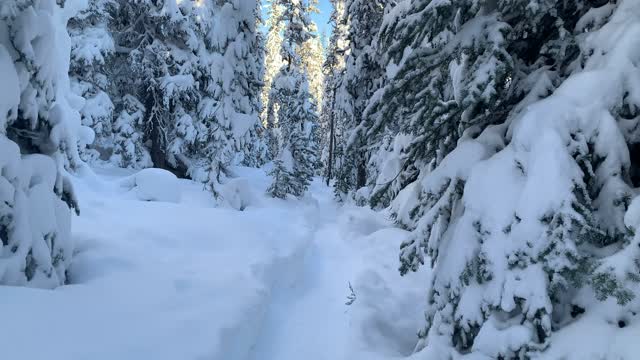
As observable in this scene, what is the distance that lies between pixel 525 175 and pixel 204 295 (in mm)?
4503

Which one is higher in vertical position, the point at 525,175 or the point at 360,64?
the point at 525,175

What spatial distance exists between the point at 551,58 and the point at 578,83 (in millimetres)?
1068

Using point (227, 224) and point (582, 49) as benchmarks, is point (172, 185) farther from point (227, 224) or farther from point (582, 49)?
point (582, 49)

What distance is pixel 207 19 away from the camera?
1719 cm

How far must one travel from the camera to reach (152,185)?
13742mm

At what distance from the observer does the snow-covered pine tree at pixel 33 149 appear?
200 inches

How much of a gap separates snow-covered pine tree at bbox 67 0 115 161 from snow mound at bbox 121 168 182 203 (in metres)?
3.83

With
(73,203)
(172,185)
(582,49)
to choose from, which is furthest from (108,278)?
(172,185)

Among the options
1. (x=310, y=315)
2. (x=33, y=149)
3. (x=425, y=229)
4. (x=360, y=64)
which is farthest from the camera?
(x=360, y=64)

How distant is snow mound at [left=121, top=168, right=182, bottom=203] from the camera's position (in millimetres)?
13531

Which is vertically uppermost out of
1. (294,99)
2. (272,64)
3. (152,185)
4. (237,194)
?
(152,185)

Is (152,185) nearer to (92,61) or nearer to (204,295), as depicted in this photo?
(92,61)

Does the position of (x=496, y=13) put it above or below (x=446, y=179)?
above

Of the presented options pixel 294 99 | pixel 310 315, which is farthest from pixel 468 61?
pixel 294 99
